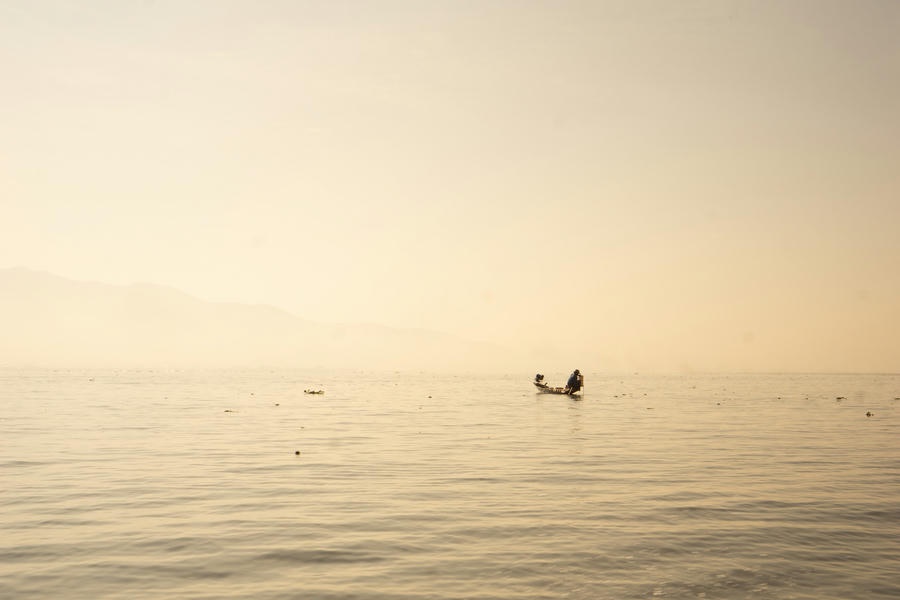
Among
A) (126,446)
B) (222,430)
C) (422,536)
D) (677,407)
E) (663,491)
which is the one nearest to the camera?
(422,536)

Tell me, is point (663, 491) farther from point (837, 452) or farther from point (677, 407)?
point (677, 407)

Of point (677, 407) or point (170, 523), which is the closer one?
point (170, 523)

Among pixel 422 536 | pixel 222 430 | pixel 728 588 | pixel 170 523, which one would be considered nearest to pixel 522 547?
pixel 422 536

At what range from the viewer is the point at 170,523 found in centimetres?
1805

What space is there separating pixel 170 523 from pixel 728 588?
523 inches

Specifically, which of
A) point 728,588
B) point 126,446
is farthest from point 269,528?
point 126,446

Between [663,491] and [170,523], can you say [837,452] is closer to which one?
[663,491]

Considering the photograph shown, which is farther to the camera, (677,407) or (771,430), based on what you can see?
(677,407)

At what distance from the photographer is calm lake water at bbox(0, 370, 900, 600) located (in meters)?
13.6

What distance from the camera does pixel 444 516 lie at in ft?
62.9

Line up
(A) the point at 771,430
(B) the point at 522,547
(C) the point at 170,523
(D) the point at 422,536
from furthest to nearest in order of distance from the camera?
(A) the point at 771,430
(C) the point at 170,523
(D) the point at 422,536
(B) the point at 522,547

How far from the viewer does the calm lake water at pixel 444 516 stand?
13562mm

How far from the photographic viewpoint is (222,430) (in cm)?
4284

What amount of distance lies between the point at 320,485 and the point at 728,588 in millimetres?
14387
